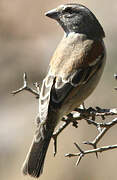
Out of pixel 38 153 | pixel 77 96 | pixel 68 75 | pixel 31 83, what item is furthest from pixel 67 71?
pixel 31 83

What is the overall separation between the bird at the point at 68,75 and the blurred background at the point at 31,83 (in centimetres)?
286

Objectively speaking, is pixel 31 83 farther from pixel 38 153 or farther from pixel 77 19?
pixel 38 153

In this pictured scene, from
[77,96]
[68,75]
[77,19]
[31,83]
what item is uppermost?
[77,19]

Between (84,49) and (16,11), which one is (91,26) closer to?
(84,49)

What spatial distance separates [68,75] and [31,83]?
5.58 meters

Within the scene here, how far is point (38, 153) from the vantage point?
634 centimetres

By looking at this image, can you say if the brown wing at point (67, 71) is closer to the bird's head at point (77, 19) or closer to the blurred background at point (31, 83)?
the bird's head at point (77, 19)

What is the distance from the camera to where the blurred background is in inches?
404

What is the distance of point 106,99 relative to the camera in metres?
10.5

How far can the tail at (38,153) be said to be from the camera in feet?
20.7

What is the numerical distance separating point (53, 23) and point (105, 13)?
152 centimetres

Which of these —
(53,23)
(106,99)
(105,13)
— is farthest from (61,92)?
(53,23)

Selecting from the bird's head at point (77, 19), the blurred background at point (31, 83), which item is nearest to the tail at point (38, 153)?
the bird's head at point (77, 19)

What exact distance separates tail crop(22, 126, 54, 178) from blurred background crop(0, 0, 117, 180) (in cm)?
366
